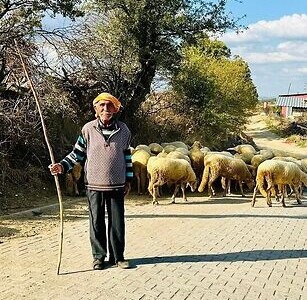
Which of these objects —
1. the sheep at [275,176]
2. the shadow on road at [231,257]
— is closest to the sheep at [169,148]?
the sheep at [275,176]

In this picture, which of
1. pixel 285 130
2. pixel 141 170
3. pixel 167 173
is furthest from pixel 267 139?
pixel 167 173

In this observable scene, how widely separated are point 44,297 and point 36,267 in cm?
112

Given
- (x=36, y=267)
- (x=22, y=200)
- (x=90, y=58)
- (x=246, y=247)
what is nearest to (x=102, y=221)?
(x=36, y=267)

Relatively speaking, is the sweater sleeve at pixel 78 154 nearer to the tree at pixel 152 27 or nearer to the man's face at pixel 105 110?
the man's face at pixel 105 110

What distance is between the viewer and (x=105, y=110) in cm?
658

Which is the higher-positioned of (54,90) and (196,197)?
(54,90)

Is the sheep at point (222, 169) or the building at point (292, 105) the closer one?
the sheep at point (222, 169)

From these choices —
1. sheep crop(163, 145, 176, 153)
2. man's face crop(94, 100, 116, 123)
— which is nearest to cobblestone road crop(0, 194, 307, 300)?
man's face crop(94, 100, 116, 123)

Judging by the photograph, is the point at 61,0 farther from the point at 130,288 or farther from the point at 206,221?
the point at 130,288

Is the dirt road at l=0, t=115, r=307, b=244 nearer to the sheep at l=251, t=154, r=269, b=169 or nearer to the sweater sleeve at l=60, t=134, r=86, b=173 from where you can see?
the sweater sleeve at l=60, t=134, r=86, b=173

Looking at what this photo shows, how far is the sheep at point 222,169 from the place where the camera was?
1382cm

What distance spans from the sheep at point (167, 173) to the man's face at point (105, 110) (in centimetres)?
594

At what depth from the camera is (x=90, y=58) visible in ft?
52.9

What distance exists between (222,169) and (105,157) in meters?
7.65
